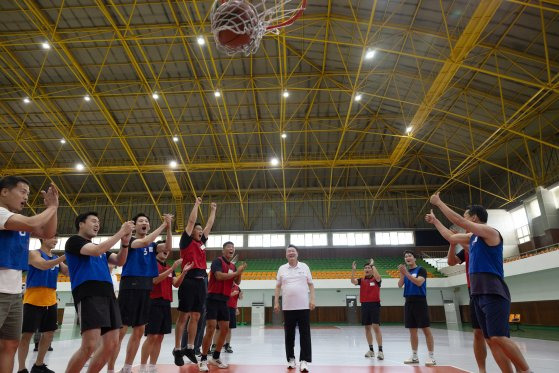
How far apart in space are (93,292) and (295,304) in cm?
345

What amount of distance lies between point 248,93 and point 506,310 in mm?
21433

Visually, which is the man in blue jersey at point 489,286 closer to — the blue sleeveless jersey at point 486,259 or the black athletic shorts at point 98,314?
the blue sleeveless jersey at point 486,259

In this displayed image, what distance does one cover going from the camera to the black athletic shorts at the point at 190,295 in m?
6.50

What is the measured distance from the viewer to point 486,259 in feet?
15.3

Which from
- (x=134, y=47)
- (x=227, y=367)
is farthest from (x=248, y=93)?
(x=227, y=367)

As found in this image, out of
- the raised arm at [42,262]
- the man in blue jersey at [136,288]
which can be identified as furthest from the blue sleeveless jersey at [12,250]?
the raised arm at [42,262]

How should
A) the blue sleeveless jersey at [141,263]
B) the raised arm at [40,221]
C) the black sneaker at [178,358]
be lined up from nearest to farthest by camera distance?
the raised arm at [40,221] < the blue sleeveless jersey at [141,263] < the black sneaker at [178,358]

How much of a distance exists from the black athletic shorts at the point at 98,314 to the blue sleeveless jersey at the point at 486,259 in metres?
4.25

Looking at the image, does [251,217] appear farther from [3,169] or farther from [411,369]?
[411,369]


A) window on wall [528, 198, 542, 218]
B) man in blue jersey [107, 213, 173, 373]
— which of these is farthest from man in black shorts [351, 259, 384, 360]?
window on wall [528, 198, 542, 218]

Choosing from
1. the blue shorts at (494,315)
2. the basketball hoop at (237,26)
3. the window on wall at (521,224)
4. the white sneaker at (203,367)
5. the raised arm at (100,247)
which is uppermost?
the window on wall at (521,224)

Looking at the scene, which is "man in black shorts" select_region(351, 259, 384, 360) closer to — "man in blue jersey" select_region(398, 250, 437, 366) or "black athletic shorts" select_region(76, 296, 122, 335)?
"man in blue jersey" select_region(398, 250, 437, 366)

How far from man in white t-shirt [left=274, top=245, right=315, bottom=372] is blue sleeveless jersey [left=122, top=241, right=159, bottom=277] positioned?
2.10 m

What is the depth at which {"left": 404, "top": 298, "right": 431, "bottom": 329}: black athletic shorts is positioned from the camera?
7797 mm
